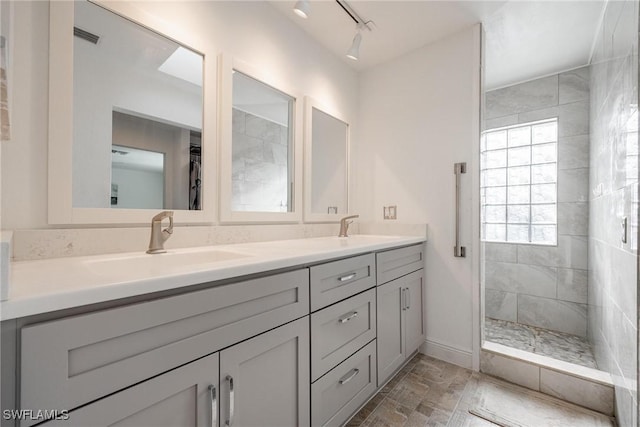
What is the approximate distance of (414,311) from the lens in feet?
6.61

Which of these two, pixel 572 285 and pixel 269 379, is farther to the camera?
pixel 572 285

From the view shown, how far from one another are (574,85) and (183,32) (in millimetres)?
3105

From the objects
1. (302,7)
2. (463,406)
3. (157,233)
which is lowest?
(463,406)

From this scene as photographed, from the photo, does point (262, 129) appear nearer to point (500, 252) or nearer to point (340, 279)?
point (340, 279)

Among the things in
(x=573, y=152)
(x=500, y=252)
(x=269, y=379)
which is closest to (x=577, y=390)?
(x=500, y=252)

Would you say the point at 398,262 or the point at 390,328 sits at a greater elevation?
the point at 398,262

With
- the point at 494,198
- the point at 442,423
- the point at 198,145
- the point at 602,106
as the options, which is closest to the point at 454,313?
the point at 442,423

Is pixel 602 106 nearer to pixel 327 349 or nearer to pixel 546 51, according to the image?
pixel 546 51

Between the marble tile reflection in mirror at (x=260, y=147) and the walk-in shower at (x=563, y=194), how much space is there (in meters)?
1.37

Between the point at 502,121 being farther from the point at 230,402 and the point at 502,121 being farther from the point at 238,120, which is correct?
the point at 230,402

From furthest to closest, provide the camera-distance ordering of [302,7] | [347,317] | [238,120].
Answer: [238,120]
[302,7]
[347,317]

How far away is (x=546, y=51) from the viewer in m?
2.27

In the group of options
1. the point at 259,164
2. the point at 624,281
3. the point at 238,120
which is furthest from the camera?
the point at 259,164

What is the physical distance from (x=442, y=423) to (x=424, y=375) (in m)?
0.45
